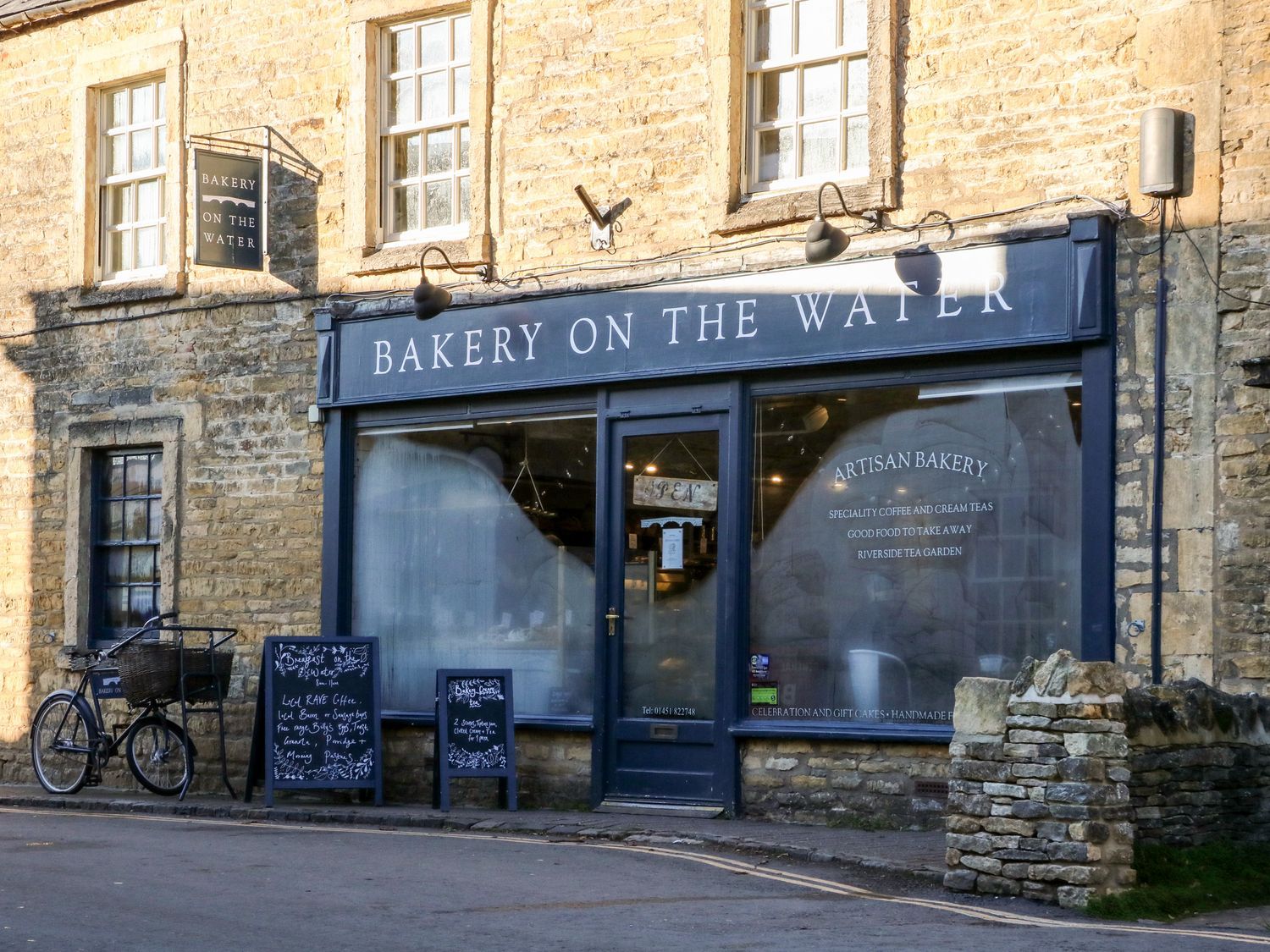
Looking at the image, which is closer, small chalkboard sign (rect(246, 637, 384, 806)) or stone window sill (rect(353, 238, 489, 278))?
small chalkboard sign (rect(246, 637, 384, 806))

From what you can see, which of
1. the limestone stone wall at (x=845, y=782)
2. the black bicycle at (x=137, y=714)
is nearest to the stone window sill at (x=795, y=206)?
the limestone stone wall at (x=845, y=782)

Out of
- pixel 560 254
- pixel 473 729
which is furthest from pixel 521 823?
pixel 560 254

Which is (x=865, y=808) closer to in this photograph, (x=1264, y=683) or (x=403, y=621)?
(x=1264, y=683)

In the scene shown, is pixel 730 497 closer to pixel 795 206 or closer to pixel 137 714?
pixel 795 206

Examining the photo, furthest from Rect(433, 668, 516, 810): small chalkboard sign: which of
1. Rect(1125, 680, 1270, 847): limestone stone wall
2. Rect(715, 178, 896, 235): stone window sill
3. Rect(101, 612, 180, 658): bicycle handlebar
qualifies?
Rect(1125, 680, 1270, 847): limestone stone wall

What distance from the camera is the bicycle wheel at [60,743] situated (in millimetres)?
13945

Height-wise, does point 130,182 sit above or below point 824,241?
above

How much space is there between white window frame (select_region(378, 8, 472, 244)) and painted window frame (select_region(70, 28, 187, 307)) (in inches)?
79.6

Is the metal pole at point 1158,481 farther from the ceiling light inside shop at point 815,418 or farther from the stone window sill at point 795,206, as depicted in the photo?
the ceiling light inside shop at point 815,418

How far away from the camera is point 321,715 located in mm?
12633

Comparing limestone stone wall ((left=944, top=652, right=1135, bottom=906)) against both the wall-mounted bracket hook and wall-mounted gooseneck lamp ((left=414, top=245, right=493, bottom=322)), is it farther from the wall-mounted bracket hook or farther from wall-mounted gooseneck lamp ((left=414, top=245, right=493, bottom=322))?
wall-mounted gooseneck lamp ((left=414, top=245, right=493, bottom=322))

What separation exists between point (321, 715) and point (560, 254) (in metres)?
3.63

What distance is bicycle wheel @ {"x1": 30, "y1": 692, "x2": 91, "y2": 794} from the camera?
13.9 m

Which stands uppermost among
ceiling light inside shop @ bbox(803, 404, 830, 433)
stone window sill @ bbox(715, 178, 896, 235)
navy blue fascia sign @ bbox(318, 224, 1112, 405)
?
stone window sill @ bbox(715, 178, 896, 235)
